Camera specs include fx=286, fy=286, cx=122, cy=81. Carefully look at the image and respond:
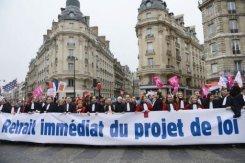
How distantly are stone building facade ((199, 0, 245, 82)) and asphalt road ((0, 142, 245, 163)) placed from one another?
30.7 meters

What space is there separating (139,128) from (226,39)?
3221 cm

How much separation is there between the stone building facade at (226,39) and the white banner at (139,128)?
1181 inches

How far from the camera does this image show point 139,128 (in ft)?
31.1

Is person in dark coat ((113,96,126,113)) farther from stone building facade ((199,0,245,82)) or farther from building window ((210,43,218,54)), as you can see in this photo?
building window ((210,43,218,54))

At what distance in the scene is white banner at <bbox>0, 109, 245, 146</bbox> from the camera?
29.5 feet

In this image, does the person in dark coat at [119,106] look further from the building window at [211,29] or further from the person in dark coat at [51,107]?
the building window at [211,29]

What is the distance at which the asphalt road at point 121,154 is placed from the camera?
295 inches

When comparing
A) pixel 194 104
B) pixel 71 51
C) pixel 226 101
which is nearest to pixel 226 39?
pixel 194 104

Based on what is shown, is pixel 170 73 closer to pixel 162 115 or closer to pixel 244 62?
pixel 244 62

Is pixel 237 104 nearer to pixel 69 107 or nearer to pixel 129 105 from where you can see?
pixel 129 105

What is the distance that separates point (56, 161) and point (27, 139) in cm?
368

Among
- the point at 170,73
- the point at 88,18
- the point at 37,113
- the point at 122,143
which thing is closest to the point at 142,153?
the point at 122,143

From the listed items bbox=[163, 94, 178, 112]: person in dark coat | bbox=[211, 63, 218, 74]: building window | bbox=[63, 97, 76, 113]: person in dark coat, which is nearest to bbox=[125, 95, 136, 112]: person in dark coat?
bbox=[163, 94, 178, 112]: person in dark coat

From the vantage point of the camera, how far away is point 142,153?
27.8 feet
